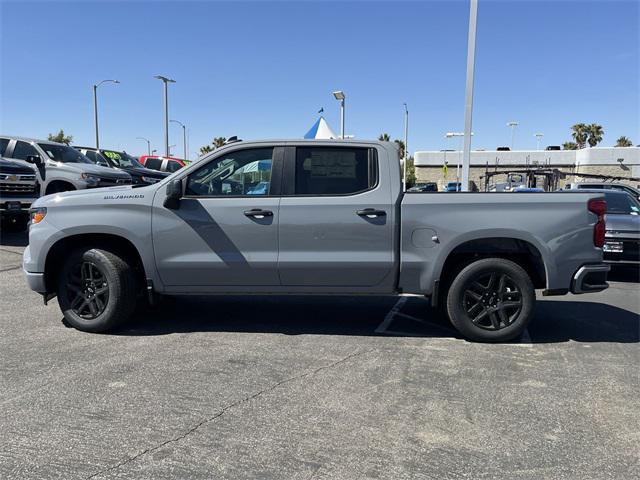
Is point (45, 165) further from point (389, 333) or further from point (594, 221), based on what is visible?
point (594, 221)

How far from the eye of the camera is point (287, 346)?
5008 millimetres

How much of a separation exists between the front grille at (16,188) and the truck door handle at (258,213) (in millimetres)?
8289

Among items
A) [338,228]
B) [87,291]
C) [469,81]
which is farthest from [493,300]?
[469,81]

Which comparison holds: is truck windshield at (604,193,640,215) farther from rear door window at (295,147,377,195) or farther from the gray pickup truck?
rear door window at (295,147,377,195)

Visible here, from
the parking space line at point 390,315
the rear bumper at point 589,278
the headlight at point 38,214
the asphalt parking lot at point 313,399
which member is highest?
the headlight at point 38,214

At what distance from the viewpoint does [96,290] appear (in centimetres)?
533

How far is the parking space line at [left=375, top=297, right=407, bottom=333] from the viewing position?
565cm

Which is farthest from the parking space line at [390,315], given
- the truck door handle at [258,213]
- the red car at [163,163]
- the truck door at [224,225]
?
the red car at [163,163]

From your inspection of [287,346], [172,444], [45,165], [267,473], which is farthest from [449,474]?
[45,165]

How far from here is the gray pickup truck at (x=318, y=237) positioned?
499 cm

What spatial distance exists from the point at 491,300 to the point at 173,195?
3238mm

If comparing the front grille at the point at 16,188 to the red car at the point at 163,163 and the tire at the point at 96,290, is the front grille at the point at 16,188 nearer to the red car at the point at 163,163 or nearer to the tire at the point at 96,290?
the tire at the point at 96,290

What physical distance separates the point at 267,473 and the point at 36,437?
4.89 ft

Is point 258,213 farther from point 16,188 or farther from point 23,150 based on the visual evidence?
point 23,150
